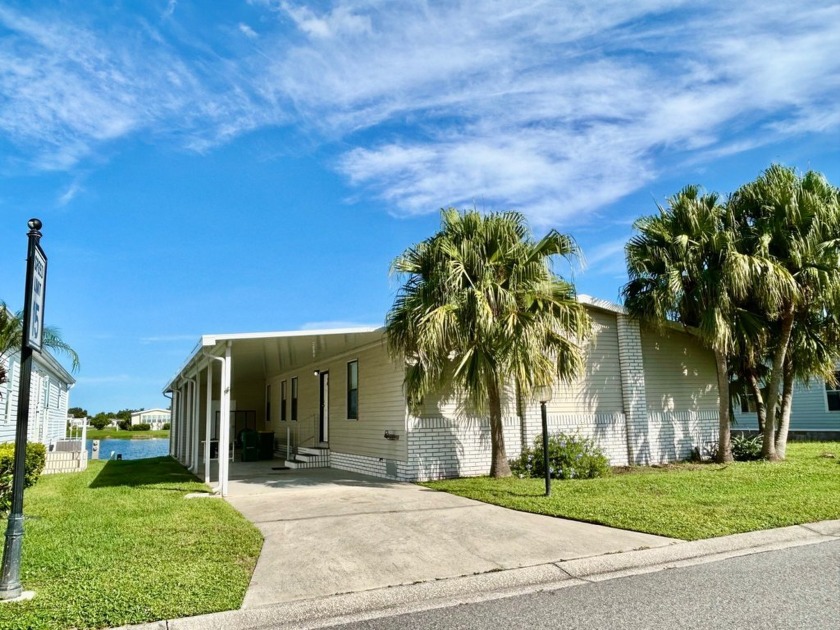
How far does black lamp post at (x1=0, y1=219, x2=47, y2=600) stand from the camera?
4652mm

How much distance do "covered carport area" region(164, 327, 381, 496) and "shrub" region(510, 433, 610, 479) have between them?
4.01 meters

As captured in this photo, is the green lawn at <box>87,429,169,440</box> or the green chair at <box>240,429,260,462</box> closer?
the green chair at <box>240,429,260,462</box>

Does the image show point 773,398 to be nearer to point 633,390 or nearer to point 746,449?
point 746,449

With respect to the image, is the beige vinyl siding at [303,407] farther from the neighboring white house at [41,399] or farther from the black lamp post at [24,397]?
the black lamp post at [24,397]

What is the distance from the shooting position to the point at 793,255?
42.9 ft

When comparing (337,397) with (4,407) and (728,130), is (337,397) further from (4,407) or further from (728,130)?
(728,130)

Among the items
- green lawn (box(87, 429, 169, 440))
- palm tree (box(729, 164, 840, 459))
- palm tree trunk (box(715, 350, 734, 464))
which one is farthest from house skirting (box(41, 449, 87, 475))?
green lawn (box(87, 429, 169, 440))

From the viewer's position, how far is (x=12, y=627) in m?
3.94

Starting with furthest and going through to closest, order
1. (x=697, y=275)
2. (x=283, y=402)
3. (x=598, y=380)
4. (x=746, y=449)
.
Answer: (x=283, y=402)
(x=746, y=449)
(x=598, y=380)
(x=697, y=275)

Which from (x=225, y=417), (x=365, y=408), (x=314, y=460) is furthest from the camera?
(x=314, y=460)

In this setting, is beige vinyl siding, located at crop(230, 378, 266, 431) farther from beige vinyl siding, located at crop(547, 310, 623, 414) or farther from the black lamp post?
the black lamp post

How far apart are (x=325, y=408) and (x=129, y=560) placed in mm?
11517

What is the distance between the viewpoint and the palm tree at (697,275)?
13.2 metres

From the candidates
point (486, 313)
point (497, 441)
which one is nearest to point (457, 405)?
point (497, 441)
